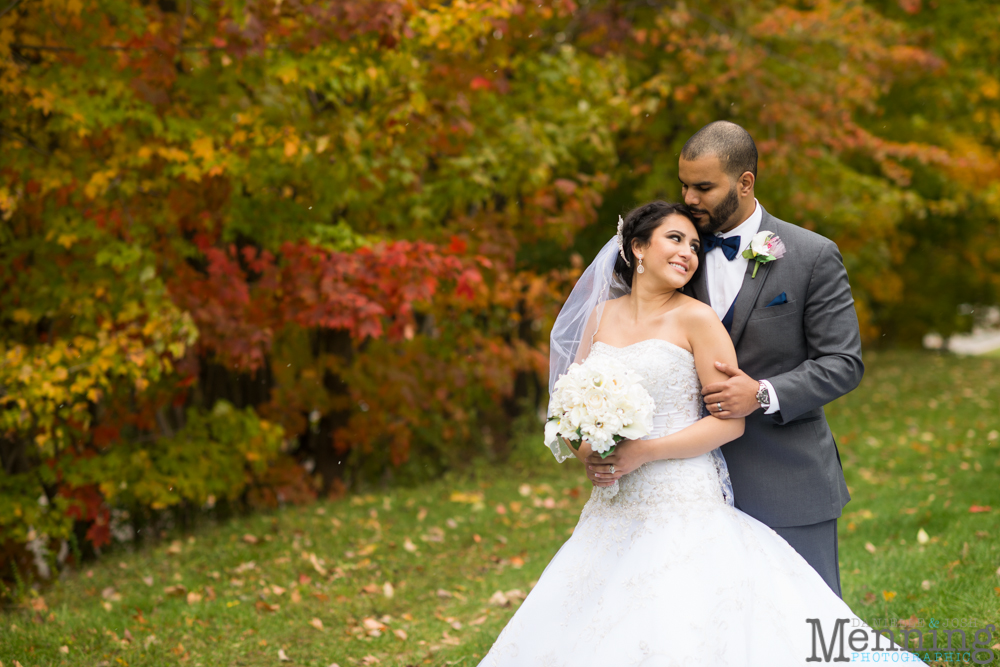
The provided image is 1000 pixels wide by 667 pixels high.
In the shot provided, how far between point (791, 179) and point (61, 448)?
9.23 m

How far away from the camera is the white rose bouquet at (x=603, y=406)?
2.94 meters

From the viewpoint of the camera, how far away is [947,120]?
1602 centimetres

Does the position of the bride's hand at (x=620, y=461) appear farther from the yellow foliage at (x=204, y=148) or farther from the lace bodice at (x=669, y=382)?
the yellow foliage at (x=204, y=148)

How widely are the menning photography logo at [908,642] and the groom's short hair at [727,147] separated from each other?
1.75 m

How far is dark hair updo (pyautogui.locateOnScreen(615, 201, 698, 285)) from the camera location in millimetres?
3303

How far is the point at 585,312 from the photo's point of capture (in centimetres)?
367

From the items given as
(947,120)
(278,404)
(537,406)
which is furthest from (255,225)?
(947,120)

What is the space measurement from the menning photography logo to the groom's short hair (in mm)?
1748

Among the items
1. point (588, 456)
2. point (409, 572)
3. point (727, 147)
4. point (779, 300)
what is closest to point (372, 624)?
point (409, 572)

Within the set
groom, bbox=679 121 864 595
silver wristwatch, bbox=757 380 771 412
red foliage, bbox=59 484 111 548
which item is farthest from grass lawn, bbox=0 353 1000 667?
silver wristwatch, bbox=757 380 771 412

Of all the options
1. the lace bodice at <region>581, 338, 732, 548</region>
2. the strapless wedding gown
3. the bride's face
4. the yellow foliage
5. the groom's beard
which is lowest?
the strapless wedding gown

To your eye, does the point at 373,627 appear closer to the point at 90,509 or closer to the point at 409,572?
the point at 409,572

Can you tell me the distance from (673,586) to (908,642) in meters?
1.98

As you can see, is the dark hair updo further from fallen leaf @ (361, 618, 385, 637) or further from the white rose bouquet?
fallen leaf @ (361, 618, 385, 637)
